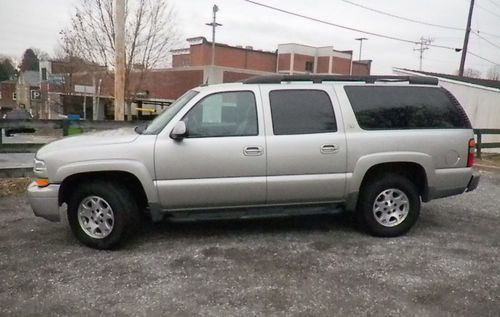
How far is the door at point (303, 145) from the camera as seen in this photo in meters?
4.64

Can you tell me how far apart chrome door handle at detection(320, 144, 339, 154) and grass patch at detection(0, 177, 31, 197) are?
17.4 ft

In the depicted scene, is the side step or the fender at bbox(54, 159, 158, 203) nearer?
the fender at bbox(54, 159, 158, 203)

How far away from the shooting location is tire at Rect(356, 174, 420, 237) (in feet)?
16.3

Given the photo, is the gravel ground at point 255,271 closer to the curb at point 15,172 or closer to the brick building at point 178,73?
the curb at point 15,172

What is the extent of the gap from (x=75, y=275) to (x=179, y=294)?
1.11m

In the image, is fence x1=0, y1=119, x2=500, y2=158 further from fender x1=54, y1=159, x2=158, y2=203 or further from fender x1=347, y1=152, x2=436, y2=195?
fender x1=347, y1=152, x2=436, y2=195

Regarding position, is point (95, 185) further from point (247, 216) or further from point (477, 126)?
point (477, 126)

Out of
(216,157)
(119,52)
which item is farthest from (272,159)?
(119,52)

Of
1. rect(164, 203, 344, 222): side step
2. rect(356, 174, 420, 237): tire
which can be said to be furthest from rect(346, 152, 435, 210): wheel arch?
rect(164, 203, 344, 222): side step

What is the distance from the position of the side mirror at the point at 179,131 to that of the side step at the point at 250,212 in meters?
0.85

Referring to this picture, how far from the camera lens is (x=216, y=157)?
4.48m

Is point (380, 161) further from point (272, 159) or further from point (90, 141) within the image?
point (90, 141)

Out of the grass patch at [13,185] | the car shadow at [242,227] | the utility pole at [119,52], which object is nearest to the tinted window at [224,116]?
the car shadow at [242,227]

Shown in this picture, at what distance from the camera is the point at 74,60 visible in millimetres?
29562
